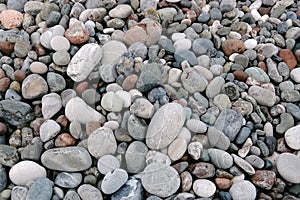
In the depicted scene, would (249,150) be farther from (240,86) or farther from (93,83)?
(93,83)

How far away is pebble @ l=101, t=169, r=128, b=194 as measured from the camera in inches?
42.5

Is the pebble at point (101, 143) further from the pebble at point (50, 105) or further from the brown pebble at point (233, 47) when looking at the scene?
the brown pebble at point (233, 47)

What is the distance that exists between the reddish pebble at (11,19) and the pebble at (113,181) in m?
0.73

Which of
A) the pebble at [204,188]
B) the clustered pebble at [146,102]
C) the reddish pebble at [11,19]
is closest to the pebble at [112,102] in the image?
the clustered pebble at [146,102]

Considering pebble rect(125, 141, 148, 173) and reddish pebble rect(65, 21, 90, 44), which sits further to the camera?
reddish pebble rect(65, 21, 90, 44)

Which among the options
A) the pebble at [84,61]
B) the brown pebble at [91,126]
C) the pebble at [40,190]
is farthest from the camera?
the pebble at [84,61]

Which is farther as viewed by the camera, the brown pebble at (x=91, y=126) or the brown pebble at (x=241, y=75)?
the brown pebble at (x=241, y=75)

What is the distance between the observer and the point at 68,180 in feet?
3.60

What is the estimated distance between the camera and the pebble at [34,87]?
4.12ft

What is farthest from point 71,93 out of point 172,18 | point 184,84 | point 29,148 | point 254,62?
point 254,62

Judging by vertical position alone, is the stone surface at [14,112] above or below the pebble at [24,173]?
above

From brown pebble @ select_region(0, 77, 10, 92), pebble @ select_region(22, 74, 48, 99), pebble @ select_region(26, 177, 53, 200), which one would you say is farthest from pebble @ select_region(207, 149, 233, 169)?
brown pebble @ select_region(0, 77, 10, 92)

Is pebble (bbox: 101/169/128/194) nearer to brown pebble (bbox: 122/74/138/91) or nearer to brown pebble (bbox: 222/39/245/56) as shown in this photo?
brown pebble (bbox: 122/74/138/91)

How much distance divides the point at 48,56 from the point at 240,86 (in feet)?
2.07
